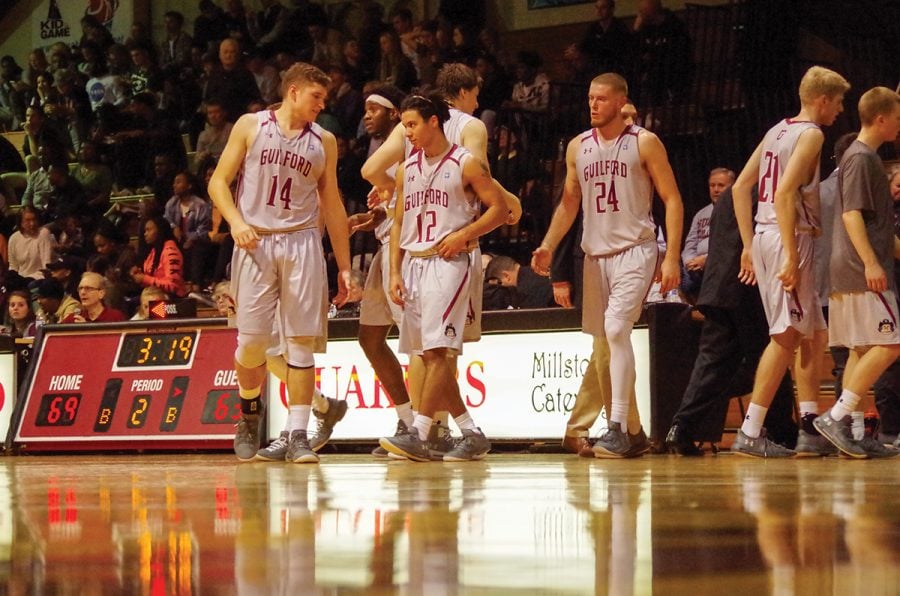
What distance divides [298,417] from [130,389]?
12.5ft

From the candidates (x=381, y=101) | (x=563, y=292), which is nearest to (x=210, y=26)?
(x=381, y=101)

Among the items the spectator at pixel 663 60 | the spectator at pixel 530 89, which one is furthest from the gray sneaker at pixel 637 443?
the spectator at pixel 530 89

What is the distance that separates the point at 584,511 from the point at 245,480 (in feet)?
7.46

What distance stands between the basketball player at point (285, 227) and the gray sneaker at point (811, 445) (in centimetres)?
252

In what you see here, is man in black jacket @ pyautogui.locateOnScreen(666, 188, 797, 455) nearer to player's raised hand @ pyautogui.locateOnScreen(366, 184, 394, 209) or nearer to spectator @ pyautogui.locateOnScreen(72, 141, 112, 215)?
player's raised hand @ pyautogui.locateOnScreen(366, 184, 394, 209)

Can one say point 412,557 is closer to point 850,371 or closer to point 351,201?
point 850,371

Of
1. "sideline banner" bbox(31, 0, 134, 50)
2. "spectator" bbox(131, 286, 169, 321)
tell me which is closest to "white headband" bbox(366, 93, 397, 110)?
"spectator" bbox(131, 286, 169, 321)

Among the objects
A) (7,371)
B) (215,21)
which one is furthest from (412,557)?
(215,21)

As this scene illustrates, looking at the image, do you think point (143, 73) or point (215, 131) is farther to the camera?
point (143, 73)

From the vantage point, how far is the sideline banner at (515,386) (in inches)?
360

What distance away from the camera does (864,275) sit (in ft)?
25.0

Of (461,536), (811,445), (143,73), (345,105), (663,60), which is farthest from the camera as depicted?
(143,73)

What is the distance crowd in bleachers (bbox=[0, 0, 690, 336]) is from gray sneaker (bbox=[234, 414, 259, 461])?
4.92 m

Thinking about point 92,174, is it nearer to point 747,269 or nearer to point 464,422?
point 464,422
